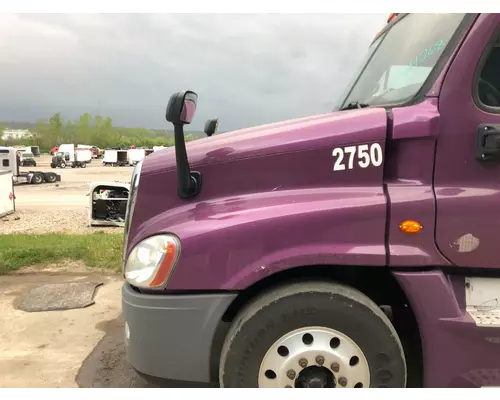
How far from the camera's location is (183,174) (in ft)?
8.57

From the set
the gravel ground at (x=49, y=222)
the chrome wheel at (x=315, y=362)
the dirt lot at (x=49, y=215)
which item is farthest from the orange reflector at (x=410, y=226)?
the dirt lot at (x=49, y=215)

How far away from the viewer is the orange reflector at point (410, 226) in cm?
231

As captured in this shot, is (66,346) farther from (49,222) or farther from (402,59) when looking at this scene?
(49,222)

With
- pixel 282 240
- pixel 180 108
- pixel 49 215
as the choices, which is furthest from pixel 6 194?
pixel 282 240

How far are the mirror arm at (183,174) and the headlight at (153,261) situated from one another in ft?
1.08

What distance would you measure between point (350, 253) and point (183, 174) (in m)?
1.05

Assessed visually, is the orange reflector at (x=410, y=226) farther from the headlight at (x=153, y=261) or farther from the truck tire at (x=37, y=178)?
the truck tire at (x=37, y=178)

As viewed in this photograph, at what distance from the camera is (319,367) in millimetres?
2303

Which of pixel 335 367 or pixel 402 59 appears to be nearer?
A: pixel 335 367

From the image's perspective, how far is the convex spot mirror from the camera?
2.49 meters

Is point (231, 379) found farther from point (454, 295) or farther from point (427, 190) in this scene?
point (427, 190)

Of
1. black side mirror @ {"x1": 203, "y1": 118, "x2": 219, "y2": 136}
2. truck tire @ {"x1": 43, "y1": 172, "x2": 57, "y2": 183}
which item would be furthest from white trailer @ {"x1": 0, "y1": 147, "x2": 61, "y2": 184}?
black side mirror @ {"x1": 203, "y1": 118, "x2": 219, "y2": 136}

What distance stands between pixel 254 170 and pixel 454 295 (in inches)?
50.2
